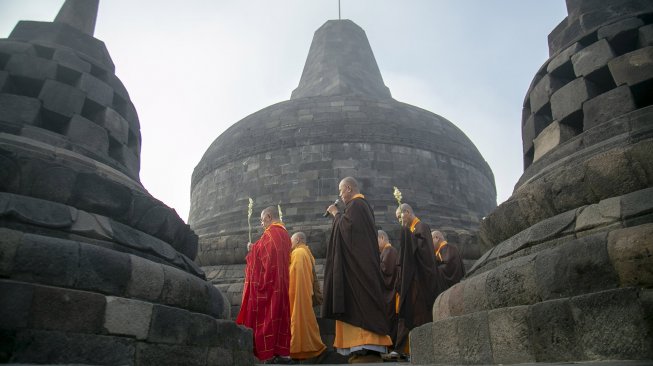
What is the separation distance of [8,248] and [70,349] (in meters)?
0.78

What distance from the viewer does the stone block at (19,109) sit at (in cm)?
491

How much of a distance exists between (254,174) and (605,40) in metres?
10.2

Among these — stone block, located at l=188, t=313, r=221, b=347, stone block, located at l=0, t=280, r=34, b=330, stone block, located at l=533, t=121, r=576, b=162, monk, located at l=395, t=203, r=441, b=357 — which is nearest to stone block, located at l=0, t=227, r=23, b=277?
stone block, located at l=0, t=280, r=34, b=330

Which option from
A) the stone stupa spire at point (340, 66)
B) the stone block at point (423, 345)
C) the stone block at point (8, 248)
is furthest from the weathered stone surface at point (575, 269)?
the stone stupa spire at point (340, 66)

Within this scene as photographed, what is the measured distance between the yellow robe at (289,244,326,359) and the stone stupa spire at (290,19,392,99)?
1123 centimetres

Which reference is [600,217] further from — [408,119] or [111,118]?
[408,119]

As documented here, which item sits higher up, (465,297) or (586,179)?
(586,179)

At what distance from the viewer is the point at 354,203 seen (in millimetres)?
5941

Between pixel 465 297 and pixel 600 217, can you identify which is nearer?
pixel 600 217

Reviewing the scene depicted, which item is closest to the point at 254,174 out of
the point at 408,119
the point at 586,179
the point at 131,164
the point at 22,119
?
the point at 408,119

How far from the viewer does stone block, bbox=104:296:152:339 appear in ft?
11.1

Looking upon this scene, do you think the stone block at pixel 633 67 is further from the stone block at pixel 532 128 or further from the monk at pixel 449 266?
the monk at pixel 449 266

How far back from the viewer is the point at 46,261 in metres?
3.31

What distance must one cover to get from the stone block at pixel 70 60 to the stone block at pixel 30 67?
15cm
